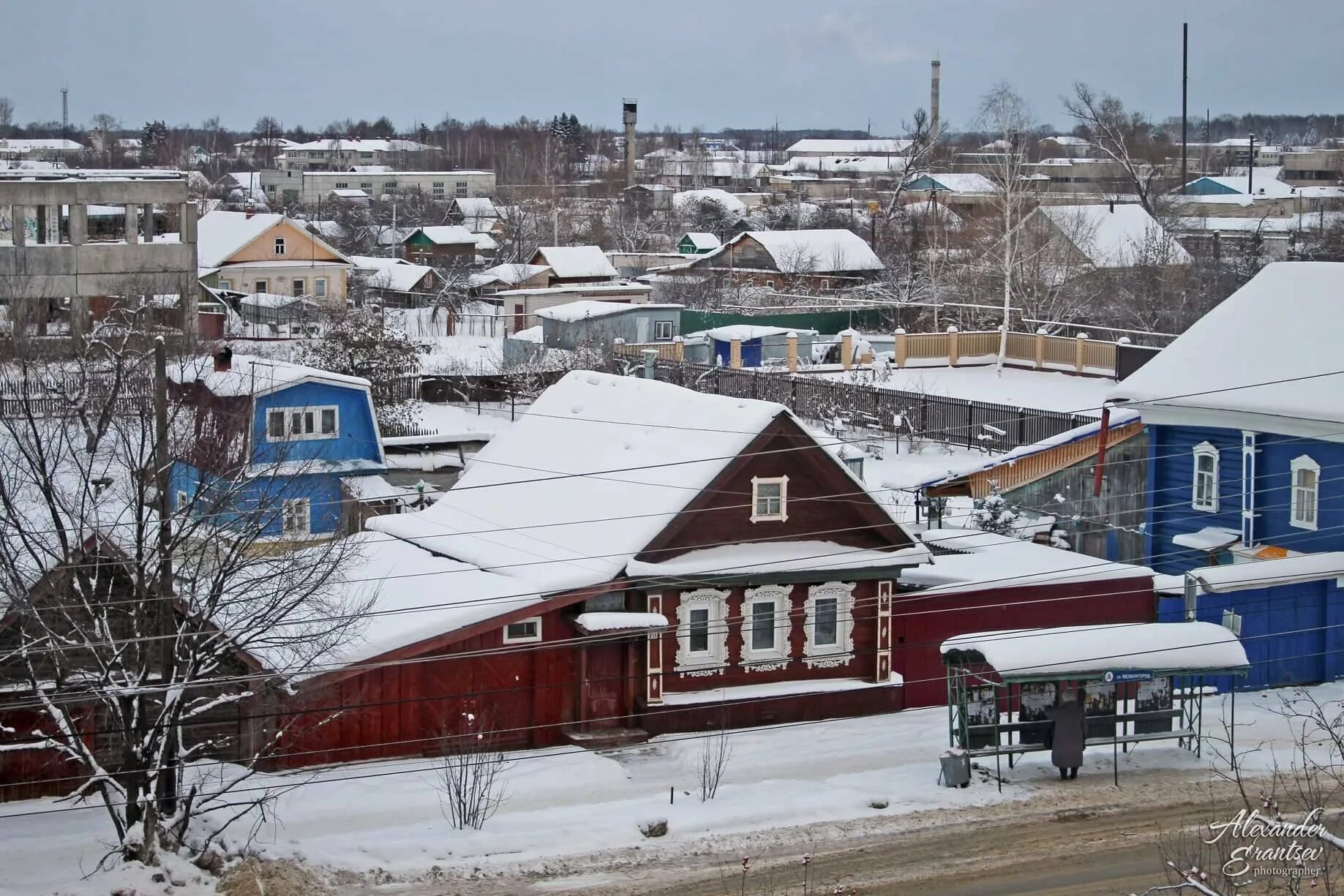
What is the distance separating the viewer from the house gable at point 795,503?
22.9m

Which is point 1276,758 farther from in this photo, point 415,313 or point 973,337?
point 415,313

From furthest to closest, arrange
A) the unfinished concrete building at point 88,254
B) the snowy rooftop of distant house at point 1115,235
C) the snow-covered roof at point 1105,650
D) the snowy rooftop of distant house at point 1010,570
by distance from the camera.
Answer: the snowy rooftop of distant house at point 1115,235, the unfinished concrete building at point 88,254, the snowy rooftop of distant house at point 1010,570, the snow-covered roof at point 1105,650

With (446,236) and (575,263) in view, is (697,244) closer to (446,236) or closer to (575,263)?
(446,236)

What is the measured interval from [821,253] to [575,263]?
12463 mm

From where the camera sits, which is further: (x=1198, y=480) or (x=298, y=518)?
(x=1198, y=480)

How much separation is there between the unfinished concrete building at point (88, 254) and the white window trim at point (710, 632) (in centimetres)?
2918

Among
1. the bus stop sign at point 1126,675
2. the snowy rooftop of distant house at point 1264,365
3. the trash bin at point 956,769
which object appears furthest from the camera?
the snowy rooftop of distant house at point 1264,365

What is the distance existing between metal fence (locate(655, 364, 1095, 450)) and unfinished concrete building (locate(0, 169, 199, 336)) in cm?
1570

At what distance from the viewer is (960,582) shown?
24.8 metres

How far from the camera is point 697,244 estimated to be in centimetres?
9312

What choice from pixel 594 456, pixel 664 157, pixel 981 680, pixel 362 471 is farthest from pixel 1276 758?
Result: pixel 664 157

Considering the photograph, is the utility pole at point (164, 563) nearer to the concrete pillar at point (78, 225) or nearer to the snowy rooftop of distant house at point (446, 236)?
the concrete pillar at point (78, 225)

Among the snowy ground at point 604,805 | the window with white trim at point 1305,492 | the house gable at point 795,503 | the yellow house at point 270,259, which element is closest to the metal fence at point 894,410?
the window with white trim at point 1305,492

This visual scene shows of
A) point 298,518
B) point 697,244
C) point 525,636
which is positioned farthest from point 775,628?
point 697,244
